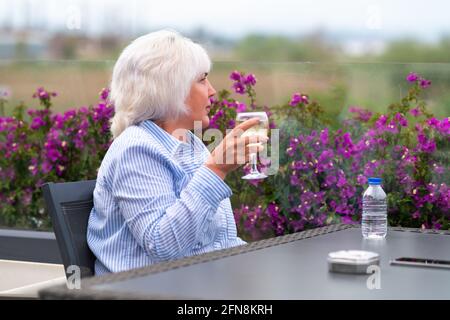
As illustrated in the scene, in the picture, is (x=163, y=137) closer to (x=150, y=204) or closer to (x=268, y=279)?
(x=150, y=204)

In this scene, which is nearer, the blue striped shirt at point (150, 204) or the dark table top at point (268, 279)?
the dark table top at point (268, 279)

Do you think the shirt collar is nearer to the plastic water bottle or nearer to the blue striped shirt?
the blue striped shirt

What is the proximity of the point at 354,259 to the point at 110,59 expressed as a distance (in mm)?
2958

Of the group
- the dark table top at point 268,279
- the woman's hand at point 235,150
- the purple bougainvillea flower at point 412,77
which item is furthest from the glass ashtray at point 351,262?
the purple bougainvillea flower at point 412,77

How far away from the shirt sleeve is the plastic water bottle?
52 centimetres

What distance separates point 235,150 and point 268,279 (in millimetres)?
503

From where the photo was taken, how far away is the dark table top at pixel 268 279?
62.4 inches

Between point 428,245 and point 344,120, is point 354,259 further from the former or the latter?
point 344,120

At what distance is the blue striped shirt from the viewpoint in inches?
84.1

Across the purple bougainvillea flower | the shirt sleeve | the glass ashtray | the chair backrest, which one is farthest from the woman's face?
the purple bougainvillea flower

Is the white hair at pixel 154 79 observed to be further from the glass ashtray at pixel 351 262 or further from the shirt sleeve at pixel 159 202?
the glass ashtray at pixel 351 262

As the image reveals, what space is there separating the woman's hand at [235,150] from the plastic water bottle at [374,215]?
45 centimetres

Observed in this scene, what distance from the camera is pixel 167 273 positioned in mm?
1771
